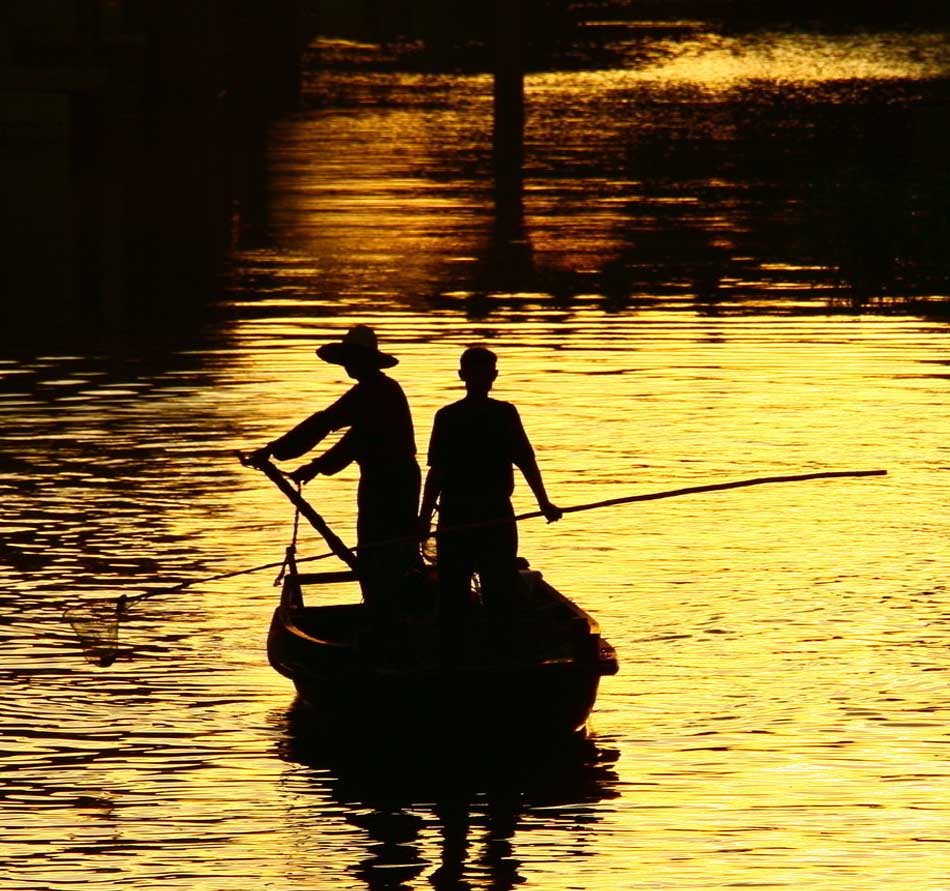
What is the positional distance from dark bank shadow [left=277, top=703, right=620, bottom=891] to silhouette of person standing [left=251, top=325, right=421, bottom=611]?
930 millimetres

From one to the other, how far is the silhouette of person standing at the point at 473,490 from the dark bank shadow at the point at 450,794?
661mm

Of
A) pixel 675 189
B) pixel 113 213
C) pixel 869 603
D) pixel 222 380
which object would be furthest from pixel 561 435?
pixel 675 189

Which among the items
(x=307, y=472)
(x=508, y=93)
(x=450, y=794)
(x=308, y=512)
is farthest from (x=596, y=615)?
(x=508, y=93)

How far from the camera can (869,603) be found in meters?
18.5

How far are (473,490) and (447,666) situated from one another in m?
Result: 1.02

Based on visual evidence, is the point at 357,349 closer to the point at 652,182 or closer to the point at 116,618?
the point at 116,618

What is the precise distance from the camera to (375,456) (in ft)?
50.9

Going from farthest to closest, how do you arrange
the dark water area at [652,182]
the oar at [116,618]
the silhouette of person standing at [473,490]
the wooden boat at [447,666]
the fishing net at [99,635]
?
the dark water area at [652,182] < the fishing net at [99,635] < the oar at [116,618] < the silhouette of person standing at [473,490] < the wooden boat at [447,666]

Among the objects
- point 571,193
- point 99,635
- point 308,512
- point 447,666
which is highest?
point 308,512

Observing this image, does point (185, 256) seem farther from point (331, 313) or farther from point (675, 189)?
point (675, 189)

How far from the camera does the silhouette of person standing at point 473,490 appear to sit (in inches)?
593

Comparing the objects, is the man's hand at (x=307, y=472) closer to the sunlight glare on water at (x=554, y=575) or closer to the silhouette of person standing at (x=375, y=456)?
the silhouette of person standing at (x=375, y=456)

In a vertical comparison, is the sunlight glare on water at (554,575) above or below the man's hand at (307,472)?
below

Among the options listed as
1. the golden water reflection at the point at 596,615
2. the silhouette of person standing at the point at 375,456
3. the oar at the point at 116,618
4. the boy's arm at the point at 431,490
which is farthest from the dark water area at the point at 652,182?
the boy's arm at the point at 431,490
